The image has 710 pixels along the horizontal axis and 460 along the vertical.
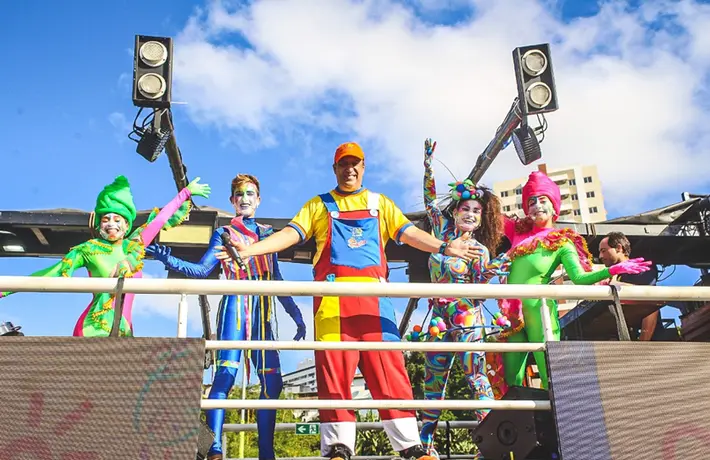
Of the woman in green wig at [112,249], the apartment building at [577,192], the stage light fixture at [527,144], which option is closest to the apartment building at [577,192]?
the apartment building at [577,192]

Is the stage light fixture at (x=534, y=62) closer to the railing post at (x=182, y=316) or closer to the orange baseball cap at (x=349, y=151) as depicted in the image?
the orange baseball cap at (x=349, y=151)

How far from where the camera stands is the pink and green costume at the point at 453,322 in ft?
12.5

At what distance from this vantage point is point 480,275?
4145 mm

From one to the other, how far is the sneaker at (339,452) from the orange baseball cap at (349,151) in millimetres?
1584

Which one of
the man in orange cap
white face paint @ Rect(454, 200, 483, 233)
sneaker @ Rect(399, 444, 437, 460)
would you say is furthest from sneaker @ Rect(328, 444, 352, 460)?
white face paint @ Rect(454, 200, 483, 233)

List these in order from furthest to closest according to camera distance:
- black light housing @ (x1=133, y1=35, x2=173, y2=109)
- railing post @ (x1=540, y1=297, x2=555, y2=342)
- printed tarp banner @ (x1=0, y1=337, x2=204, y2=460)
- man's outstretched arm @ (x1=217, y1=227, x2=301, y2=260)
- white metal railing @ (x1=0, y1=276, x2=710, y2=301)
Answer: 1. black light housing @ (x1=133, y1=35, x2=173, y2=109)
2. man's outstretched arm @ (x1=217, y1=227, x2=301, y2=260)
3. railing post @ (x1=540, y1=297, x2=555, y2=342)
4. white metal railing @ (x1=0, y1=276, x2=710, y2=301)
5. printed tarp banner @ (x1=0, y1=337, x2=204, y2=460)

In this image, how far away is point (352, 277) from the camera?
342 cm

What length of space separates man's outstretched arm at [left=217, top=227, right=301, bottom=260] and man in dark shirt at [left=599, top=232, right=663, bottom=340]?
6.19ft

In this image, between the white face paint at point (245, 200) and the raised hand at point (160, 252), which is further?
the white face paint at point (245, 200)

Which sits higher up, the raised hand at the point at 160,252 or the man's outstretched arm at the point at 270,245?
the raised hand at the point at 160,252

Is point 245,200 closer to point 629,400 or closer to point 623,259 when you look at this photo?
point 623,259

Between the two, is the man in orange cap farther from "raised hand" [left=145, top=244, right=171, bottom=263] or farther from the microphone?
"raised hand" [left=145, top=244, right=171, bottom=263]

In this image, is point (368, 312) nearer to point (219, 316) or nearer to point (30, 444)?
point (219, 316)

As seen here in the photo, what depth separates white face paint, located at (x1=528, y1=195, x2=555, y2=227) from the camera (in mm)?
4324
